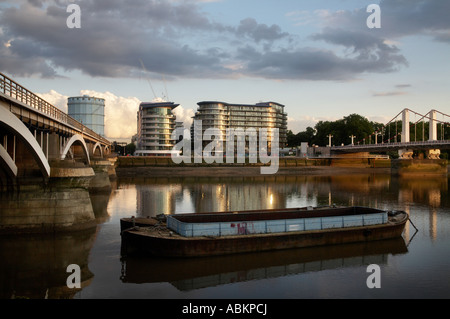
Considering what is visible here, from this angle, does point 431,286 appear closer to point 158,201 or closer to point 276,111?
point 158,201

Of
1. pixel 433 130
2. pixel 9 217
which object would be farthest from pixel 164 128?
pixel 9 217

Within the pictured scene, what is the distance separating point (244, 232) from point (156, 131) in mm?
134925

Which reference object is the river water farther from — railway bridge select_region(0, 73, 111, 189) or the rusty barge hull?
railway bridge select_region(0, 73, 111, 189)

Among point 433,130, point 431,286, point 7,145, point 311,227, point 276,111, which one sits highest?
point 276,111

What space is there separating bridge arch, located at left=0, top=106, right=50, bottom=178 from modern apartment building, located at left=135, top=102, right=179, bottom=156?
126484mm

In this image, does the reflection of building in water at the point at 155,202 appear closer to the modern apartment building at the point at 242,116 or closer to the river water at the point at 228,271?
the river water at the point at 228,271

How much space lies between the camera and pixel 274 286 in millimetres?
18250

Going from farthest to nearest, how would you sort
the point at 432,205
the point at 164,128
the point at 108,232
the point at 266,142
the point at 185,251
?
the point at 266,142 < the point at 164,128 < the point at 432,205 < the point at 108,232 < the point at 185,251

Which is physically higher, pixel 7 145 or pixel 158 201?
pixel 7 145

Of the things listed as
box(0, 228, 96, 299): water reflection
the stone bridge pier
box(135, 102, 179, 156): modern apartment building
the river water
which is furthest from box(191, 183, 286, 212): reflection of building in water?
box(135, 102, 179, 156): modern apartment building

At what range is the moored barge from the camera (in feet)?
69.3

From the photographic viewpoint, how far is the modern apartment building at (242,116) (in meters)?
170

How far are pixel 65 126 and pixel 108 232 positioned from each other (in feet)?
46.6

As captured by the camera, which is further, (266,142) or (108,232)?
(266,142)
